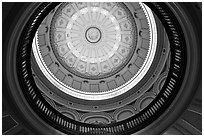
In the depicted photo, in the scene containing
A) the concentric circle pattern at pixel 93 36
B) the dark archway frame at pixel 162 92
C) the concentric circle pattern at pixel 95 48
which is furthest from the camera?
the concentric circle pattern at pixel 93 36

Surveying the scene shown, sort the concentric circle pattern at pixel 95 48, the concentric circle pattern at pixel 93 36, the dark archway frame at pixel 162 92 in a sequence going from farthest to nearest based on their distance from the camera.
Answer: the concentric circle pattern at pixel 93 36 < the concentric circle pattern at pixel 95 48 < the dark archway frame at pixel 162 92

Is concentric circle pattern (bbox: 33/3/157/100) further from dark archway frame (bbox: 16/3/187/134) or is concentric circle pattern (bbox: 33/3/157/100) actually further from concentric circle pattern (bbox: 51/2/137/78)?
dark archway frame (bbox: 16/3/187/134)

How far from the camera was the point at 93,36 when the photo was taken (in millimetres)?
20406

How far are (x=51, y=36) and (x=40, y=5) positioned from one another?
36.6 feet

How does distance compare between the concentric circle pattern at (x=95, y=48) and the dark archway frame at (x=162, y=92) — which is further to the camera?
the concentric circle pattern at (x=95, y=48)

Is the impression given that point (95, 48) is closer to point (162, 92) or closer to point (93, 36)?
point (93, 36)

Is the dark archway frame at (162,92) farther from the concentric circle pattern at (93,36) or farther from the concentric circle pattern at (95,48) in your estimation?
the concentric circle pattern at (93,36)

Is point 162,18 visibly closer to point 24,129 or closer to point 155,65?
point 24,129

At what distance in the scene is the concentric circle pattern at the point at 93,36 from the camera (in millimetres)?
18438

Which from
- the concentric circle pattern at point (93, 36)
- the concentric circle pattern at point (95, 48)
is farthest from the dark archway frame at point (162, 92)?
the concentric circle pattern at point (93, 36)

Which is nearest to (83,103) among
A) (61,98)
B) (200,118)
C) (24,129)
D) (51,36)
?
(61,98)

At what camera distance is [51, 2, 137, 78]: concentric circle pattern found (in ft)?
60.5

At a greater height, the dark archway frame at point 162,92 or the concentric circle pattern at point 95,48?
the concentric circle pattern at point 95,48

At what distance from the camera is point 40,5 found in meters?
6.87
